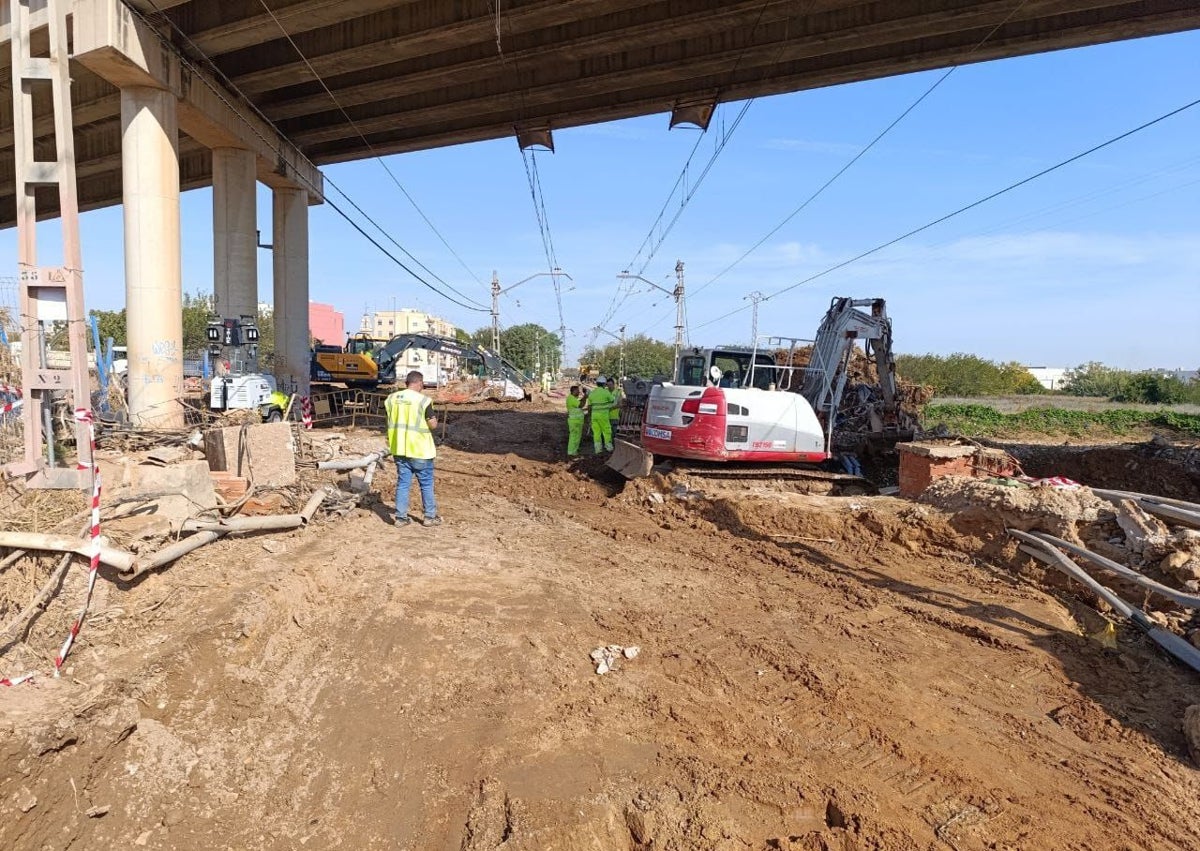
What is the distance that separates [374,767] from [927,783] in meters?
2.74

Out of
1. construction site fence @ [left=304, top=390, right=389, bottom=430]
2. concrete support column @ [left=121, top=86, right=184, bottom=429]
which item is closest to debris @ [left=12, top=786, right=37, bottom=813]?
concrete support column @ [left=121, top=86, right=184, bottom=429]

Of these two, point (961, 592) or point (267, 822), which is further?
point (961, 592)

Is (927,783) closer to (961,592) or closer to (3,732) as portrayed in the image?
(961,592)

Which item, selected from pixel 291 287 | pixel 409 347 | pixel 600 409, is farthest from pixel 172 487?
pixel 409 347

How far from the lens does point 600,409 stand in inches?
550

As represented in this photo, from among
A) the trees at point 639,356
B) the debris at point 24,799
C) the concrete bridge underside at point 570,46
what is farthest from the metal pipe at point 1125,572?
the trees at point 639,356

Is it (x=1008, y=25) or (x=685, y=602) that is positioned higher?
(x=1008, y=25)

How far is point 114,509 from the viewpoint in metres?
5.44

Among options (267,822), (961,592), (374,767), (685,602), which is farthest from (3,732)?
(961,592)

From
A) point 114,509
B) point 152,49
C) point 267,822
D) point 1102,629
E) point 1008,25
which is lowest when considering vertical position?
point 267,822

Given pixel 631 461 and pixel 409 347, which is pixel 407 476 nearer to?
pixel 631 461

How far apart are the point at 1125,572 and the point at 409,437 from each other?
6.54 m

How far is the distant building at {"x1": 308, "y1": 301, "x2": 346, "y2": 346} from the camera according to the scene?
8869 cm

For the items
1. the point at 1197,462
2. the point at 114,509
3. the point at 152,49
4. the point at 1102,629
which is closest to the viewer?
the point at 1102,629
